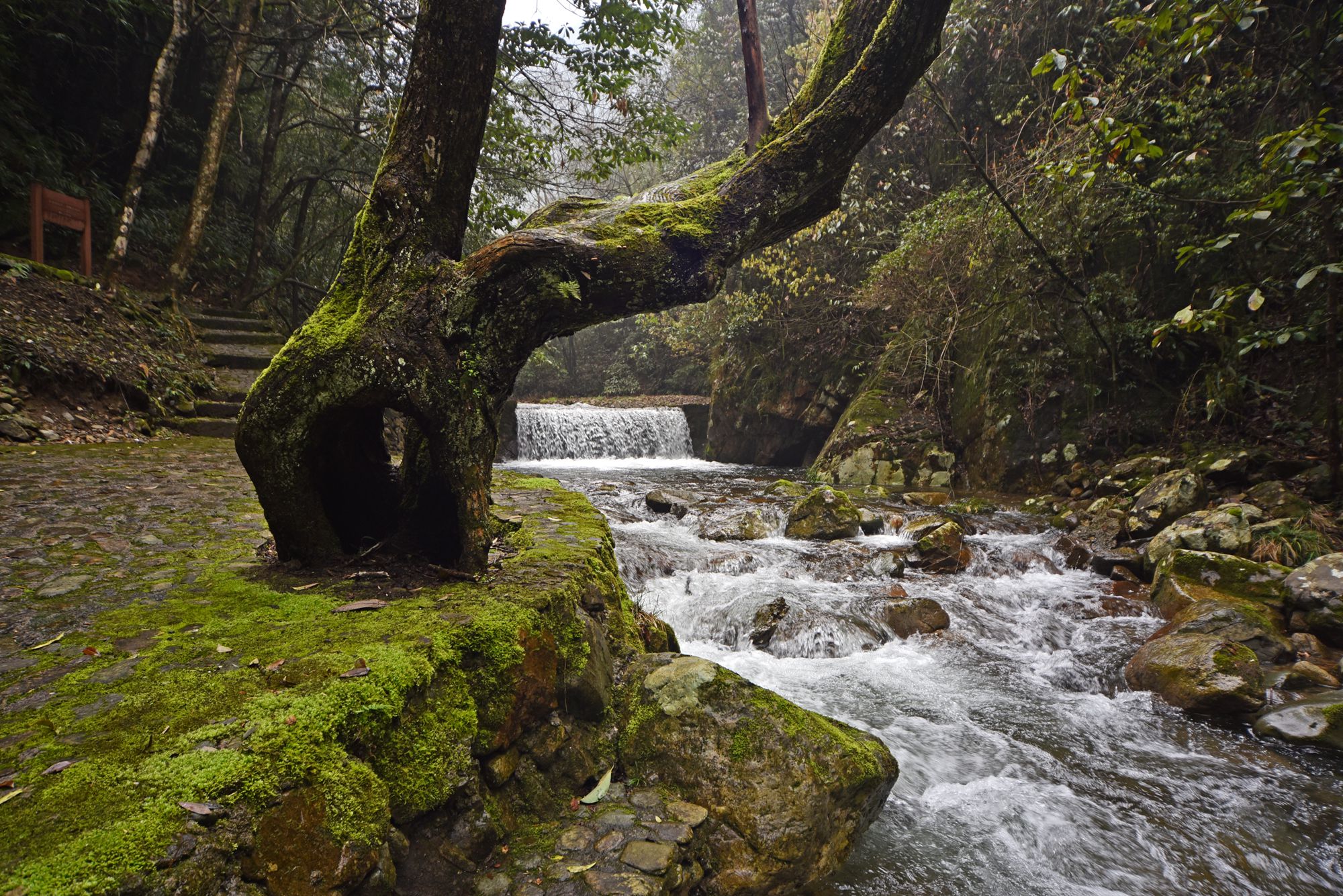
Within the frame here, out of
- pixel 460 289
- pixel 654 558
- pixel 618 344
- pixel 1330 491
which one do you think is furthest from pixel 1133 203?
pixel 618 344

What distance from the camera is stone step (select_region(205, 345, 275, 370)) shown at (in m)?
9.84

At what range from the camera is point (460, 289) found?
2.71 m

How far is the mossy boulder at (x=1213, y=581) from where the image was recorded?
5.04m

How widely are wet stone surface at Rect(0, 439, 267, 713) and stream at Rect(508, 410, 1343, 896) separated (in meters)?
3.07

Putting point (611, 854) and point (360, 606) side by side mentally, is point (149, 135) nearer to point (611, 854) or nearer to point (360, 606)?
point (360, 606)

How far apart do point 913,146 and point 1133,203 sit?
656 centimetres

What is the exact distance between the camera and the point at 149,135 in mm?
8477

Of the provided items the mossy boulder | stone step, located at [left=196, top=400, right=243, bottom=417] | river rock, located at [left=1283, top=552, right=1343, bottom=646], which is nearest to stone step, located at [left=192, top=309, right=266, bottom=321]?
stone step, located at [left=196, top=400, right=243, bottom=417]

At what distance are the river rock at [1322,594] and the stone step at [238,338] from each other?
41.6 ft

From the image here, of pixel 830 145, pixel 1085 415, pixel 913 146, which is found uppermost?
pixel 913 146

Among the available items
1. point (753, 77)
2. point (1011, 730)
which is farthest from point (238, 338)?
point (1011, 730)

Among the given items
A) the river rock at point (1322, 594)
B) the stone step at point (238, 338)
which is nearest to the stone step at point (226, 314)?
the stone step at point (238, 338)

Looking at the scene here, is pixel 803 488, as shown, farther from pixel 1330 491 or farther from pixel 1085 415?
pixel 1330 491

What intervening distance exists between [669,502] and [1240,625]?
6581 millimetres
